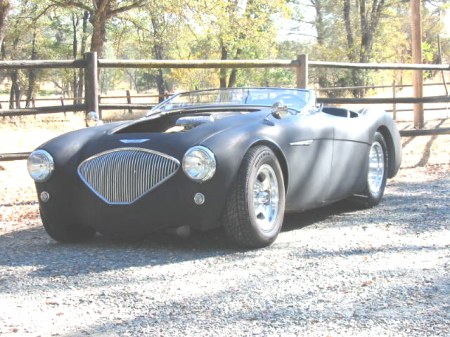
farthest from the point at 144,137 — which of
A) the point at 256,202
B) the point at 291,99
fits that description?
the point at 291,99

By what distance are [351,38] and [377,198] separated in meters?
39.7

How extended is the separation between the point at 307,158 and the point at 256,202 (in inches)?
27.7

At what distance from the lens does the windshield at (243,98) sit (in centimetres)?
532

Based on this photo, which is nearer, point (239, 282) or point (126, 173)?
point (239, 282)

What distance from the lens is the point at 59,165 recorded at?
4.45 metres

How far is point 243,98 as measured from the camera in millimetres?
5395

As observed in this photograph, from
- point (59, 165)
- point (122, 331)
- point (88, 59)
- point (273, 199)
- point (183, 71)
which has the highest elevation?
point (183, 71)

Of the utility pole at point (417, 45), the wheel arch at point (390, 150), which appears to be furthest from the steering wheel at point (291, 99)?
the utility pole at point (417, 45)

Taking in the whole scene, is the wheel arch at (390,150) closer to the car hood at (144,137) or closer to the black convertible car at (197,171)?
the black convertible car at (197,171)

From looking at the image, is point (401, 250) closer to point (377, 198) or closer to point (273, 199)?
point (273, 199)

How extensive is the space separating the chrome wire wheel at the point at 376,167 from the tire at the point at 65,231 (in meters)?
2.83

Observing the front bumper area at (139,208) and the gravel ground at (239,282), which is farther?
the front bumper area at (139,208)

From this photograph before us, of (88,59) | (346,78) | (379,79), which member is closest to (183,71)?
(346,78)

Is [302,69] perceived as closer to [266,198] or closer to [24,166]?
[24,166]
